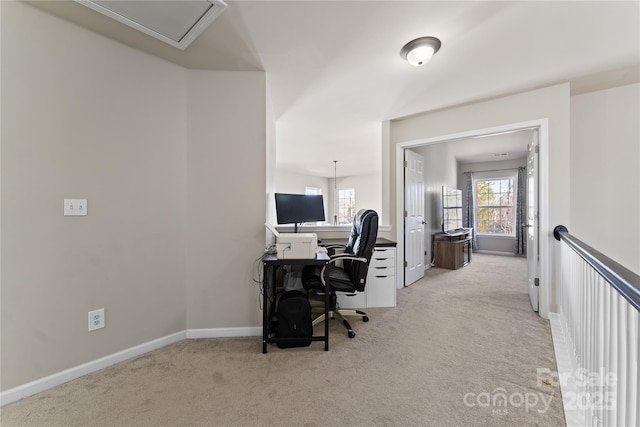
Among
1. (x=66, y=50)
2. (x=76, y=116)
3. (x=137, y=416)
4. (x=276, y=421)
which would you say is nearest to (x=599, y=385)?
(x=276, y=421)

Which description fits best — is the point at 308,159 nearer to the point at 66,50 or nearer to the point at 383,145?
the point at 383,145

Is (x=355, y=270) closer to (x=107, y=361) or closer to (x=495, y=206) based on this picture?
(x=107, y=361)

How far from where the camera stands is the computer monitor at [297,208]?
2832 millimetres

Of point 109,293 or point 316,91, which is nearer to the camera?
point 109,293

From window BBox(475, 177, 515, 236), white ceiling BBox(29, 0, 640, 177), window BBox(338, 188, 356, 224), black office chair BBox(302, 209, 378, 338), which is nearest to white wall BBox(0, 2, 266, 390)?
white ceiling BBox(29, 0, 640, 177)

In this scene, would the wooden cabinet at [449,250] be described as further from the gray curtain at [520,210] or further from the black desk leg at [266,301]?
the black desk leg at [266,301]

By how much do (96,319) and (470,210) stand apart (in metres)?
7.50

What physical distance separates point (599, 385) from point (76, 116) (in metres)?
3.11

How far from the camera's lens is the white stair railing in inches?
28.3

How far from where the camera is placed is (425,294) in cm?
330

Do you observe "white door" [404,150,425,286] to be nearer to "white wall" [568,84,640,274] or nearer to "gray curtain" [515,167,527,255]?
"white wall" [568,84,640,274]

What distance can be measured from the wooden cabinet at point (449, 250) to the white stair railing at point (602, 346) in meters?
3.10

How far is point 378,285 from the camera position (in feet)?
9.43

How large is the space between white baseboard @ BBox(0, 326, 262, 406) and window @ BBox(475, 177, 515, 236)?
263 inches
